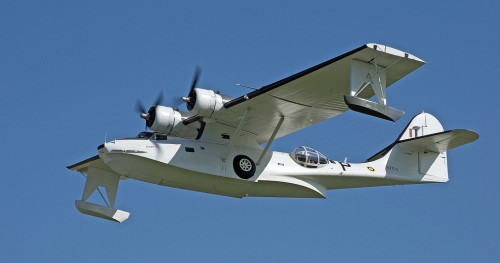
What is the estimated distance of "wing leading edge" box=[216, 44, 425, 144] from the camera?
21.6 meters

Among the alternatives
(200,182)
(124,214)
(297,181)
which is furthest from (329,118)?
(124,214)

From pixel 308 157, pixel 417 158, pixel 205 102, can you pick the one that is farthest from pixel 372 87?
pixel 417 158

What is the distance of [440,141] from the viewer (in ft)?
84.7

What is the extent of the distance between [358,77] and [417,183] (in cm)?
602

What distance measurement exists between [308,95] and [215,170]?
9.61 feet

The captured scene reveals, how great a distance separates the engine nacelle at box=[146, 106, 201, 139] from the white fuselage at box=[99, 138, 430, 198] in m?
0.79

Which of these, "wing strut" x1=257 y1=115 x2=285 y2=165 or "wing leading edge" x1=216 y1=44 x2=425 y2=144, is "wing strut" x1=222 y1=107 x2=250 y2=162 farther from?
"wing strut" x1=257 y1=115 x2=285 y2=165

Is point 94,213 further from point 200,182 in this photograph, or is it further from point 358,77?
point 358,77

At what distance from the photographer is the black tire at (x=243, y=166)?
23.7 meters

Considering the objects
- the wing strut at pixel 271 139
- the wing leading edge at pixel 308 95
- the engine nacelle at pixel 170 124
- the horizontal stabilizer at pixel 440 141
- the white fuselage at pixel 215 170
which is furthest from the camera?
the horizontal stabilizer at pixel 440 141

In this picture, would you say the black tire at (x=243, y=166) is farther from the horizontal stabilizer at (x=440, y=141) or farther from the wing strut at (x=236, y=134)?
the horizontal stabilizer at (x=440, y=141)

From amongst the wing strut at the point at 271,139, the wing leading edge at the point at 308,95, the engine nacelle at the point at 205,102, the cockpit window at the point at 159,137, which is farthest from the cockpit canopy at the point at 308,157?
the cockpit window at the point at 159,137

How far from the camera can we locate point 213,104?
23.3 metres

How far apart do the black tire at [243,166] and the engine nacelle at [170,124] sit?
4.13 feet
